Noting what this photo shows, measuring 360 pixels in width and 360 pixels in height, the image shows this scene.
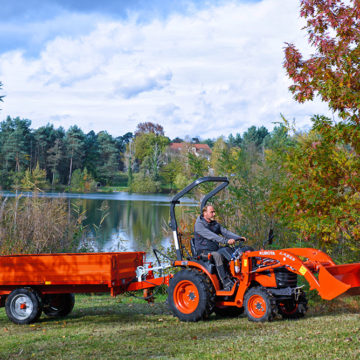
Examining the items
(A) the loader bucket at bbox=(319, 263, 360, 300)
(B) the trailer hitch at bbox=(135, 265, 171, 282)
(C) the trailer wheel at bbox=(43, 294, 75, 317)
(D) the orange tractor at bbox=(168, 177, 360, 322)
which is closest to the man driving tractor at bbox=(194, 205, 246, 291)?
(D) the orange tractor at bbox=(168, 177, 360, 322)

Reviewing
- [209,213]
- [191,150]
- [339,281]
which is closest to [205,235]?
[209,213]

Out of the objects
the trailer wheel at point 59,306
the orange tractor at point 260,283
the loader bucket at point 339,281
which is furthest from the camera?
the trailer wheel at point 59,306

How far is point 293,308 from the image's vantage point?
8.23m

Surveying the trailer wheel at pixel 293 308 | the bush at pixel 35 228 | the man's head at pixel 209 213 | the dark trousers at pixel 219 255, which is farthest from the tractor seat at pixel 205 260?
the bush at pixel 35 228

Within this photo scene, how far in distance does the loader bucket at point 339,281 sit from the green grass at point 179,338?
1.30 ft

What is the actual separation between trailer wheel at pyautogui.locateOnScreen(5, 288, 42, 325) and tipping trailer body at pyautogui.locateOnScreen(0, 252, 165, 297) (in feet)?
0.52

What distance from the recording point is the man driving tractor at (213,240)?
327 inches

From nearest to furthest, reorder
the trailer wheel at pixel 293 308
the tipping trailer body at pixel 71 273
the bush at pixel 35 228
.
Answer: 1. the trailer wheel at pixel 293 308
2. the tipping trailer body at pixel 71 273
3. the bush at pixel 35 228

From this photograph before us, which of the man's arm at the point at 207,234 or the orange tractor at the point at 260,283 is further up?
the man's arm at the point at 207,234

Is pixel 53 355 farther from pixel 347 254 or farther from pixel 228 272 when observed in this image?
pixel 347 254

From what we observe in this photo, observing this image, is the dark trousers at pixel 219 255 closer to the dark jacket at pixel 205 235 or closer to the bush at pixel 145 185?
the dark jacket at pixel 205 235

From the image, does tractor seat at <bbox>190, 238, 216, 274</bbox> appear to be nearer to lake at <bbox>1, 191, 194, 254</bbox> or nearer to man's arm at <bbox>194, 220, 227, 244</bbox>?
man's arm at <bbox>194, 220, 227, 244</bbox>

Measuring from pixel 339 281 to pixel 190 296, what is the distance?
2376mm

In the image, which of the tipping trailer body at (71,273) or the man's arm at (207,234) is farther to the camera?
the tipping trailer body at (71,273)
